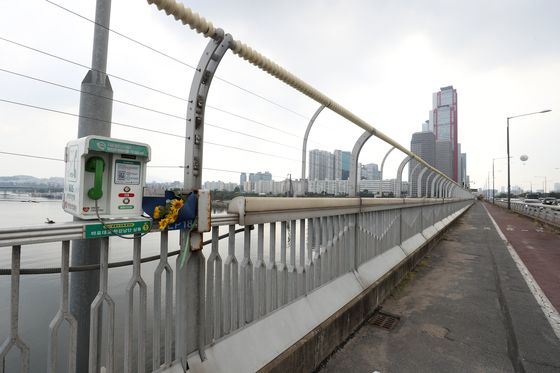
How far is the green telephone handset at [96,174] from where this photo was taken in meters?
1.51

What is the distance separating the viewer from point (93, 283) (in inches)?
95.0

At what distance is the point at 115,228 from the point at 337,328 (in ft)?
8.84

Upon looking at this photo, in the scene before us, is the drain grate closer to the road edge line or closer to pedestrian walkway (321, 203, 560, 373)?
pedestrian walkway (321, 203, 560, 373)

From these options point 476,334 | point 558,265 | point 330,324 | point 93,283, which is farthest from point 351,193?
point 558,265

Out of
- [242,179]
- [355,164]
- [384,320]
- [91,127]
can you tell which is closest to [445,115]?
[355,164]

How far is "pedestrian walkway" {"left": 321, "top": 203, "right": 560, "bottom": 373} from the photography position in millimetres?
3135

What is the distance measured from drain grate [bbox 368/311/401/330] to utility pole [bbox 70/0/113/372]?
3262mm

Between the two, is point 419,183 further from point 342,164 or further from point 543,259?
point 342,164

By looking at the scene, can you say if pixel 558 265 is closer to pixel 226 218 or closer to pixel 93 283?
pixel 226 218

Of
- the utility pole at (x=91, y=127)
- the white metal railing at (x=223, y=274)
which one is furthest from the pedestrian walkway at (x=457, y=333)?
the utility pole at (x=91, y=127)

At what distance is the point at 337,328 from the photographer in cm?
339

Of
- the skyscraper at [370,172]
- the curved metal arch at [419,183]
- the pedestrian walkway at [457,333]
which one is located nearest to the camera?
the pedestrian walkway at [457,333]

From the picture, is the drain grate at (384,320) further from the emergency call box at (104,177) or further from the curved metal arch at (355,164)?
the emergency call box at (104,177)

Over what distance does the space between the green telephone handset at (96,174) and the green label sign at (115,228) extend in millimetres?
148
